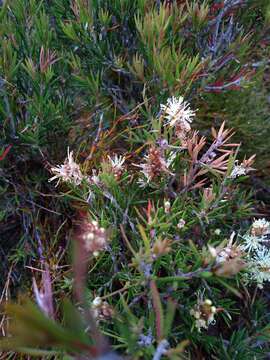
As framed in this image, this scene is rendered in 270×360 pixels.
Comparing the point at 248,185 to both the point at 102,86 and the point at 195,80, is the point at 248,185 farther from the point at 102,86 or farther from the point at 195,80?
the point at 102,86

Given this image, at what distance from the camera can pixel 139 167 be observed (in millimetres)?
1365

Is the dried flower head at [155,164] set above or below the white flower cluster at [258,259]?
above

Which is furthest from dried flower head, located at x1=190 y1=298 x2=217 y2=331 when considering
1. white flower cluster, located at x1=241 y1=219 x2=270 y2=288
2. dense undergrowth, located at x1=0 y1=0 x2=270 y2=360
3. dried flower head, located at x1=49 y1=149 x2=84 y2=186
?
dried flower head, located at x1=49 y1=149 x2=84 y2=186

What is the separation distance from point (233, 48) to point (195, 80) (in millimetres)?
224

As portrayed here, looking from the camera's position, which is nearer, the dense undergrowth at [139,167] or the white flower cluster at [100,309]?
the white flower cluster at [100,309]

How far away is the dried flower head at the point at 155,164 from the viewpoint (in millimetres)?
1095

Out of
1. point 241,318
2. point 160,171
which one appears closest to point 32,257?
point 160,171

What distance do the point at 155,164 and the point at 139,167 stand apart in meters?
0.26

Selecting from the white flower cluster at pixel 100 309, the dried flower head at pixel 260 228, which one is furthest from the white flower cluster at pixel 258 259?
the white flower cluster at pixel 100 309

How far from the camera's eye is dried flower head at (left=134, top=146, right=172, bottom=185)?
43.1 inches

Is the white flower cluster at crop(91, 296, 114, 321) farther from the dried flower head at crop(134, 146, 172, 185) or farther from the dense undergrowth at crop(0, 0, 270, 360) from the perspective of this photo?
the dried flower head at crop(134, 146, 172, 185)

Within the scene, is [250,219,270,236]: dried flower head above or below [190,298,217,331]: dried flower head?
above

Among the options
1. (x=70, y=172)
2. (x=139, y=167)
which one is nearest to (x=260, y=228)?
(x=139, y=167)

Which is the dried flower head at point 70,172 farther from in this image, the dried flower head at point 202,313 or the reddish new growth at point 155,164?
the dried flower head at point 202,313
